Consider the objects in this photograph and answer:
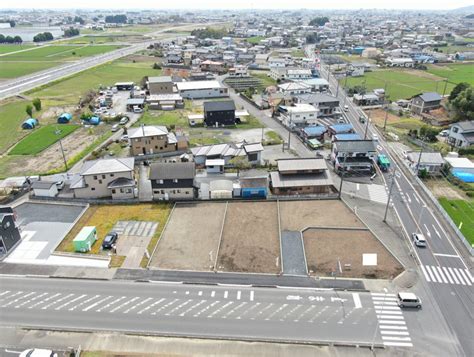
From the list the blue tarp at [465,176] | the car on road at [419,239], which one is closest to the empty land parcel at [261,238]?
the car on road at [419,239]

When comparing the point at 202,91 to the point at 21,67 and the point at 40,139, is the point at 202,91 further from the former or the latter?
the point at 21,67

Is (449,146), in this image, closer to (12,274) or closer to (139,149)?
(139,149)

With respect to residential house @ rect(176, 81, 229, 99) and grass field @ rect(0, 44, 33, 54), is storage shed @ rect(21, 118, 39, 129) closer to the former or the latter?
residential house @ rect(176, 81, 229, 99)

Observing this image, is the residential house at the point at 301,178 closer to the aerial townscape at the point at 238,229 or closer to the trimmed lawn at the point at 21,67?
the aerial townscape at the point at 238,229

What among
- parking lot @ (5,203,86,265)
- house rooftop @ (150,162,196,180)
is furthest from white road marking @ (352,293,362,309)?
parking lot @ (5,203,86,265)

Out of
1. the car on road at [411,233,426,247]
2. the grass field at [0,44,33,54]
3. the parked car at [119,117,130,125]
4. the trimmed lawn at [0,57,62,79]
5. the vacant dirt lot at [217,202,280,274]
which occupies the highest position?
the grass field at [0,44,33,54]

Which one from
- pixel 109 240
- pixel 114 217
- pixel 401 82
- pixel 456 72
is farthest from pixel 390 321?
pixel 456 72
